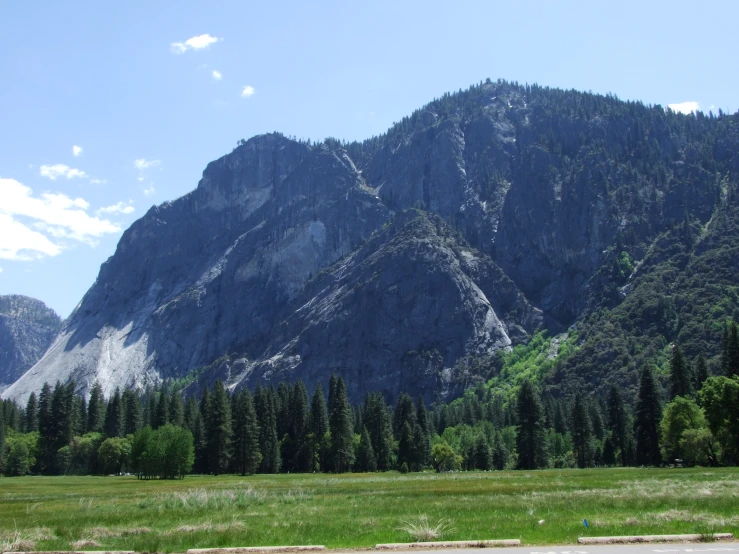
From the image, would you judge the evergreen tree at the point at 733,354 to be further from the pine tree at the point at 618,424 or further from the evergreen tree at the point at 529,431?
the pine tree at the point at 618,424

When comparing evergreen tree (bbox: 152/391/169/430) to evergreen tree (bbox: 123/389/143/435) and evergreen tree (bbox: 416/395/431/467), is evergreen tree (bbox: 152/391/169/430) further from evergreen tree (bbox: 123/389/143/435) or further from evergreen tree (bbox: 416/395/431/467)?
evergreen tree (bbox: 416/395/431/467)

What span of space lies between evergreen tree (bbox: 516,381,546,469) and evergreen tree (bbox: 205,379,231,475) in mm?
46606

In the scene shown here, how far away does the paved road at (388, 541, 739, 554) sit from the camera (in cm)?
2020

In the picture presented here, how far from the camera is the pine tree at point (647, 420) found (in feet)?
314

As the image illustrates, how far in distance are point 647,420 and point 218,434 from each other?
65.8 meters

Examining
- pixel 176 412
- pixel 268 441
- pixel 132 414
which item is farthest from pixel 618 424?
pixel 132 414

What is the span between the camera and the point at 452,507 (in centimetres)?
3578

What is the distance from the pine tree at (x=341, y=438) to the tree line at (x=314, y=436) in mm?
170

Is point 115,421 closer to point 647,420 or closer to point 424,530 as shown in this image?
point 647,420

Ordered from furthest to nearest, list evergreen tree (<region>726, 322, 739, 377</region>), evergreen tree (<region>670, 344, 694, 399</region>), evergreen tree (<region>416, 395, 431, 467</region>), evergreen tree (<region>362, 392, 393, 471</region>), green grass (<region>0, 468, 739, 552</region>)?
evergreen tree (<region>362, 392, 393, 471</region>), evergreen tree (<region>416, 395, 431, 467</region>), evergreen tree (<region>670, 344, 694, 399</region>), evergreen tree (<region>726, 322, 739, 377</region>), green grass (<region>0, 468, 739, 552</region>)

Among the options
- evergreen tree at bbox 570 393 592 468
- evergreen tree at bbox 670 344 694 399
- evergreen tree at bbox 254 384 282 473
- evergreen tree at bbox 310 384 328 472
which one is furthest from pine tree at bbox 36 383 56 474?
evergreen tree at bbox 670 344 694 399

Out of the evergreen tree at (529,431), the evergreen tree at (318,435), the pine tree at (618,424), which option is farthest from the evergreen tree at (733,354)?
the evergreen tree at (318,435)

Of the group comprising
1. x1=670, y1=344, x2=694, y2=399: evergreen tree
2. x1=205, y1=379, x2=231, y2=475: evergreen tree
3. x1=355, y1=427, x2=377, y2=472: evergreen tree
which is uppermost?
x1=670, y1=344, x2=694, y2=399: evergreen tree

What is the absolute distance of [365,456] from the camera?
112 m
